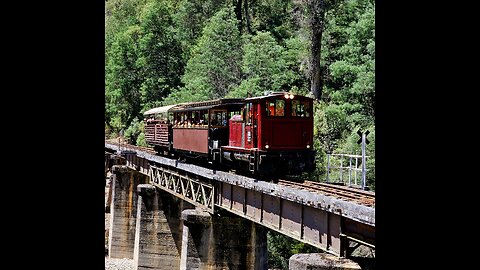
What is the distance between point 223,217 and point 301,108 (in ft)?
13.6

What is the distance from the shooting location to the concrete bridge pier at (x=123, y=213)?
34.1 m

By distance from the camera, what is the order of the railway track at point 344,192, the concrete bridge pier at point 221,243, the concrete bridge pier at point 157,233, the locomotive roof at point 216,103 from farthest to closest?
1. the concrete bridge pier at point 157,233
2. the locomotive roof at point 216,103
3. the concrete bridge pier at point 221,243
4. the railway track at point 344,192

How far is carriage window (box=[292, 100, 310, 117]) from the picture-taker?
66.0 feet

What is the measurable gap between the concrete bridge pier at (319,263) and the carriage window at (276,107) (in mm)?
9574

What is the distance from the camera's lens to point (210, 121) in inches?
892

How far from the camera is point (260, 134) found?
752 inches

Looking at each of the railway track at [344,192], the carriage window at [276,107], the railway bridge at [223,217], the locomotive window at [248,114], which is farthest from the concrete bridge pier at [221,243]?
the carriage window at [276,107]

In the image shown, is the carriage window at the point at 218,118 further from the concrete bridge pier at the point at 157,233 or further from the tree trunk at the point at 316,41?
the tree trunk at the point at 316,41

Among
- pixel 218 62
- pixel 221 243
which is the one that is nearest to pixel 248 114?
pixel 221 243

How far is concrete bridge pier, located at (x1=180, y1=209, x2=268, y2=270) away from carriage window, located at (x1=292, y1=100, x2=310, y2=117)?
145 inches

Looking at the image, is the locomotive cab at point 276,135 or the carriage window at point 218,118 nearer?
the locomotive cab at point 276,135

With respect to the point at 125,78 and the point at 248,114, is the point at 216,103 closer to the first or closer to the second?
the point at 248,114

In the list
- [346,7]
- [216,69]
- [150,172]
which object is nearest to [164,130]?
[150,172]
